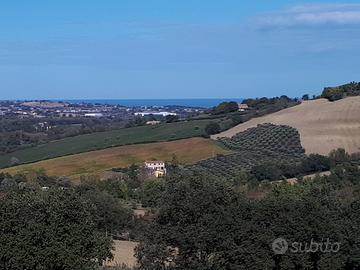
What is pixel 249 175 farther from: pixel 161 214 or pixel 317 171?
pixel 161 214

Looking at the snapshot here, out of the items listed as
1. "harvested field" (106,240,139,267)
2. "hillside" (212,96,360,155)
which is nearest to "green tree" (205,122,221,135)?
"hillside" (212,96,360,155)

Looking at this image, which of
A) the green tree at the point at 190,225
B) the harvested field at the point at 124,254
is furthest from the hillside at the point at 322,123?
the green tree at the point at 190,225

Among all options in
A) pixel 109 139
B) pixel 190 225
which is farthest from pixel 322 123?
pixel 190 225

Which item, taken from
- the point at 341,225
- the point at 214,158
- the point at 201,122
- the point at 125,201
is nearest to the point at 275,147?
the point at 214,158

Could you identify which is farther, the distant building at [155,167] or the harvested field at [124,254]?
the distant building at [155,167]

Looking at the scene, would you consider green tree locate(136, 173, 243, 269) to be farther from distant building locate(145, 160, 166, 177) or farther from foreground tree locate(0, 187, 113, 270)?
distant building locate(145, 160, 166, 177)

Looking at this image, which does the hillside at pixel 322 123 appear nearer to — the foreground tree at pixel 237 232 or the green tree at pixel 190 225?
the green tree at pixel 190 225
